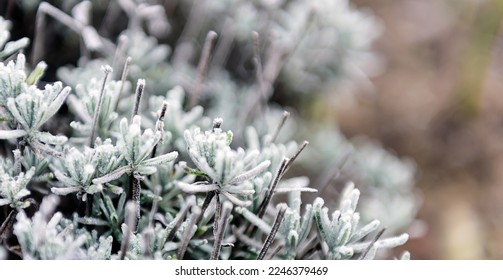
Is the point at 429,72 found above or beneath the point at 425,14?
beneath

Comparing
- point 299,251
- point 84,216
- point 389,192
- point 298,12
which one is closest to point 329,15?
point 298,12

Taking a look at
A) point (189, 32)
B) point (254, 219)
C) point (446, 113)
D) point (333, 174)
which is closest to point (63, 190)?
point (254, 219)

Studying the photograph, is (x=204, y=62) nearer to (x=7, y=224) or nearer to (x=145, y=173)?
(x=145, y=173)

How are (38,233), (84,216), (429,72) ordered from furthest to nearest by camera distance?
(429,72) → (84,216) → (38,233)

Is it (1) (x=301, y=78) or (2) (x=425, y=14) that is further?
(2) (x=425, y=14)

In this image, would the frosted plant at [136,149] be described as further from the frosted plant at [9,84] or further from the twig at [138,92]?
the frosted plant at [9,84]

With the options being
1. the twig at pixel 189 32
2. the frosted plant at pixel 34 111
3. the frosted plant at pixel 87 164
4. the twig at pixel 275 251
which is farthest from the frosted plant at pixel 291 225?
the twig at pixel 189 32

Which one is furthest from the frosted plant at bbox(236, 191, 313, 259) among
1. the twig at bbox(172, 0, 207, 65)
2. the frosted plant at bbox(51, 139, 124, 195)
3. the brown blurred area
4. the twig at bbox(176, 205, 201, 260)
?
the brown blurred area

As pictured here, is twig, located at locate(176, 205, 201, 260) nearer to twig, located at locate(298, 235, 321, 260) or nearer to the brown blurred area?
twig, located at locate(298, 235, 321, 260)

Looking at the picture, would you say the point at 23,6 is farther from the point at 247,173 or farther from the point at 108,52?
the point at 247,173
